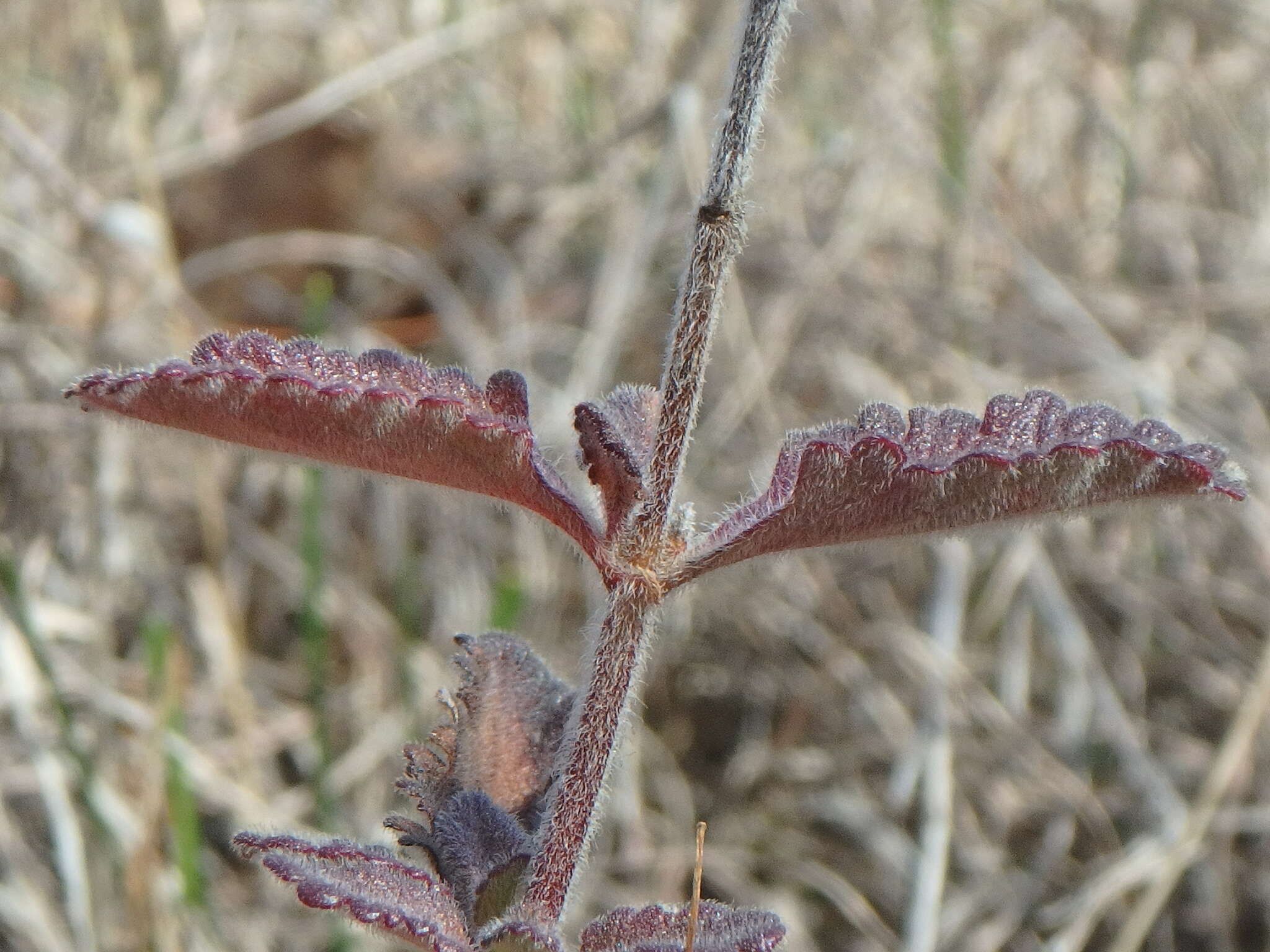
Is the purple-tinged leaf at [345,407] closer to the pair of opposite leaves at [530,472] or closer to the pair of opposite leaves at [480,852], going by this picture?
the pair of opposite leaves at [530,472]

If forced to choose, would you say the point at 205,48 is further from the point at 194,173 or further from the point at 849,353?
the point at 849,353

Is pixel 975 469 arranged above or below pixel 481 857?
above

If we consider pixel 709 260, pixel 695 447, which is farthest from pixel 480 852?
pixel 695 447

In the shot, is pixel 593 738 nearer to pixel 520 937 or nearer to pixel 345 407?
pixel 520 937

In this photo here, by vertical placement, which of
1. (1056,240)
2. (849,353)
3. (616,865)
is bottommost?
(616,865)

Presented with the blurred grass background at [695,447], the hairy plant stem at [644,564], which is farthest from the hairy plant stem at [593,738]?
the blurred grass background at [695,447]

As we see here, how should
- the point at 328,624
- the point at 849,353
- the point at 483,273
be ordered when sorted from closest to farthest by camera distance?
Answer: the point at 328,624 → the point at 849,353 → the point at 483,273

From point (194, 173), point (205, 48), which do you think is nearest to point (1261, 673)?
point (194, 173)

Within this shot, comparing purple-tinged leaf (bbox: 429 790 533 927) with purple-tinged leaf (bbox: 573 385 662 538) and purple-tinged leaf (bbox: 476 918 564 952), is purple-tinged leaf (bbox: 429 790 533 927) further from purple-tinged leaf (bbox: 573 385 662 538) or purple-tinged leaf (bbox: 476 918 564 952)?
purple-tinged leaf (bbox: 573 385 662 538)
